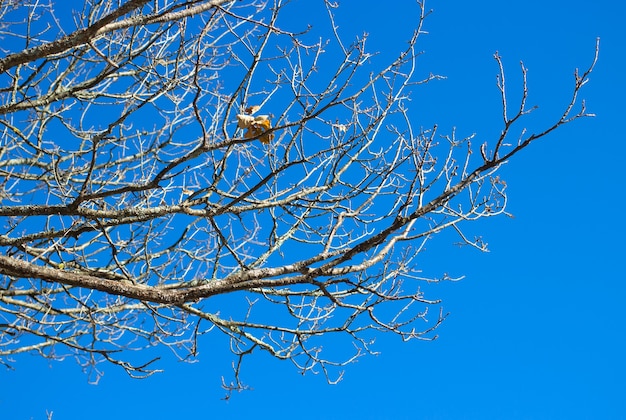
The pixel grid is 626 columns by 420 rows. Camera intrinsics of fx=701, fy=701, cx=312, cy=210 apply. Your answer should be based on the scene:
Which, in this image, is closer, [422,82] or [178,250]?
[422,82]

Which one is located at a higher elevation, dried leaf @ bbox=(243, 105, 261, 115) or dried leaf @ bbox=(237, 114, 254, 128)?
dried leaf @ bbox=(243, 105, 261, 115)

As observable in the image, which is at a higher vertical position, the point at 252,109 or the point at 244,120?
the point at 252,109

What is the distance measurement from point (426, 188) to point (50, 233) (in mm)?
2891

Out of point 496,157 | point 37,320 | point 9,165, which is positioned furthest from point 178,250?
point 496,157

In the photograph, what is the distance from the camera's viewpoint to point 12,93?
622cm

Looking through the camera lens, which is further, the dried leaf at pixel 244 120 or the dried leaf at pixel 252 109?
the dried leaf at pixel 252 109

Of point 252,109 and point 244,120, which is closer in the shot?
point 244,120

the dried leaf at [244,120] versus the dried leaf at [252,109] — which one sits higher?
the dried leaf at [252,109]

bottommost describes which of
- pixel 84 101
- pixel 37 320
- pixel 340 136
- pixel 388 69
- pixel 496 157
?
pixel 496 157

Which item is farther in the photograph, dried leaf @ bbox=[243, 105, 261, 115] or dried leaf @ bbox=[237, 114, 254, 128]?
dried leaf @ bbox=[243, 105, 261, 115]

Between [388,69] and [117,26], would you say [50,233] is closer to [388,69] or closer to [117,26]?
[117,26]

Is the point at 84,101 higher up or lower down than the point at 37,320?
higher up

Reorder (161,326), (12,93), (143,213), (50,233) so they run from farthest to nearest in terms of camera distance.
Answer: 1. (161,326)
2. (12,93)
3. (50,233)
4. (143,213)

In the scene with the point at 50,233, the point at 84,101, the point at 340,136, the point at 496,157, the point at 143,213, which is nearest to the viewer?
the point at 496,157
